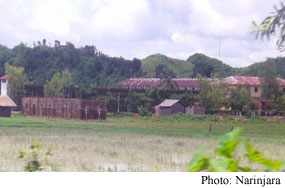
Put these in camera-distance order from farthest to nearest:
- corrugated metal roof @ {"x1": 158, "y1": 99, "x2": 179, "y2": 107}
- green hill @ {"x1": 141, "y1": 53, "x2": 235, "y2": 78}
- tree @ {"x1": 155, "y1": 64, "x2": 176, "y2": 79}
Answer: green hill @ {"x1": 141, "y1": 53, "x2": 235, "y2": 78}
tree @ {"x1": 155, "y1": 64, "x2": 176, "y2": 79}
corrugated metal roof @ {"x1": 158, "y1": 99, "x2": 179, "y2": 107}

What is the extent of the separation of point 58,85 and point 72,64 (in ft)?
9.29

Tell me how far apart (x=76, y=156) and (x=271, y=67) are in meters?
23.6

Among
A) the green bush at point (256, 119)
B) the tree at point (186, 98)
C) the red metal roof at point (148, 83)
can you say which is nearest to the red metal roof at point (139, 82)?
the red metal roof at point (148, 83)

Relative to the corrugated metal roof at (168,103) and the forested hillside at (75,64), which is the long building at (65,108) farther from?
the corrugated metal roof at (168,103)

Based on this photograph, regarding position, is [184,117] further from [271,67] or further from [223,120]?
[271,67]

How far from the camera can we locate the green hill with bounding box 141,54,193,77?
47.8 meters

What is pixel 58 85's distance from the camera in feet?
104

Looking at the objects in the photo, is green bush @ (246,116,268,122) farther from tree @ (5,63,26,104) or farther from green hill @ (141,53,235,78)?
tree @ (5,63,26,104)

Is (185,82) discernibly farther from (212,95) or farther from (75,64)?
(75,64)

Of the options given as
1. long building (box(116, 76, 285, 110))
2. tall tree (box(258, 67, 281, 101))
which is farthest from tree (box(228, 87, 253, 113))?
tall tree (box(258, 67, 281, 101))

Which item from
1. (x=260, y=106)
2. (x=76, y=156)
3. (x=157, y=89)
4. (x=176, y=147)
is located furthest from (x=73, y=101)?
(x=76, y=156)

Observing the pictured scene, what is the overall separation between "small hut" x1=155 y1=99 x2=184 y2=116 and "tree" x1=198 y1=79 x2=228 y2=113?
1.75m

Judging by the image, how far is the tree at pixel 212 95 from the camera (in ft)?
100

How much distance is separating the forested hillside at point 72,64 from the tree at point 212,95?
6.47m
